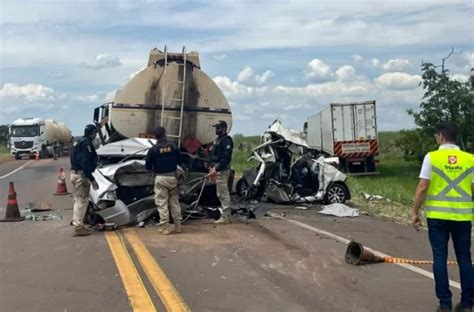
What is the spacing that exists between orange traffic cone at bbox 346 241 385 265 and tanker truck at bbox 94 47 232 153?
5751 millimetres

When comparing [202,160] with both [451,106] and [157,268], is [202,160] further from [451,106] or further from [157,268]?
[451,106]

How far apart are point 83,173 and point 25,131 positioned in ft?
122

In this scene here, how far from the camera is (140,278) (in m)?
6.73

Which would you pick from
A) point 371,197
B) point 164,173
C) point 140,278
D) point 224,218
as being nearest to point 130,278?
point 140,278

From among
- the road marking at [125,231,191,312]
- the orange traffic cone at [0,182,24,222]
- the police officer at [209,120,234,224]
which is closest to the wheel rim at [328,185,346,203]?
the police officer at [209,120,234,224]

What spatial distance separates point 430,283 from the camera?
6613mm

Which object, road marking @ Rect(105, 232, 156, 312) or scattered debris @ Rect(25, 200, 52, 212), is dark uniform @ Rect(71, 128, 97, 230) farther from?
scattered debris @ Rect(25, 200, 52, 212)

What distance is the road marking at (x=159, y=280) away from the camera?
5691 millimetres

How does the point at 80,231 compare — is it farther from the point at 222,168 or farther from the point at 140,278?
the point at 140,278

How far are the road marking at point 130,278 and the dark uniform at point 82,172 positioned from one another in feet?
3.06

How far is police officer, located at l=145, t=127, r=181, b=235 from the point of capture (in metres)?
9.93

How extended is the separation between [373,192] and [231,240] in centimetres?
910

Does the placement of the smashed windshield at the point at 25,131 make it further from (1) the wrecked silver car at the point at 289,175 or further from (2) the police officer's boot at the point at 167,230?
(2) the police officer's boot at the point at 167,230

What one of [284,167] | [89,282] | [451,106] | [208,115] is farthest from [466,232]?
[451,106]
